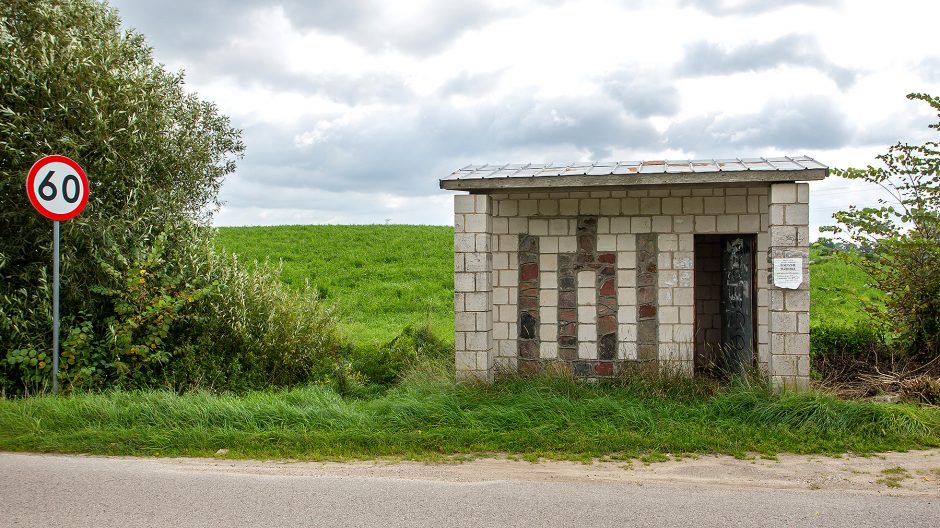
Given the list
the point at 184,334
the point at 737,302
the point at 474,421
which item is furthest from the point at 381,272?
the point at 474,421

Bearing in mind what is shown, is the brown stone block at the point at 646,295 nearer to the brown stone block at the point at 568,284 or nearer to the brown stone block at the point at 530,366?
the brown stone block at the point at 568,284

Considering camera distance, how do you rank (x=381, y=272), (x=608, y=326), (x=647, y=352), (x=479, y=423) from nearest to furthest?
1. (x=479, y=423)
2. (x=647, y=352)
3. (x=608, y=326)
4. (x=381, y=272)

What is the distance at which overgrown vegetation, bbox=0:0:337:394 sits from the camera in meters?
9.77

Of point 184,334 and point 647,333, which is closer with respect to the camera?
point 647,333

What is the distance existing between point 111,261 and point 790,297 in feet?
30.5

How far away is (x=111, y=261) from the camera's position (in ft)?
33.6

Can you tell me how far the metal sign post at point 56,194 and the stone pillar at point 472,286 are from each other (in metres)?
4.94

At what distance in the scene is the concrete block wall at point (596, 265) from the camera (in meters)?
9.55

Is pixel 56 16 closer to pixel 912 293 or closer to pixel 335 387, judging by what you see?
pixel 335 387

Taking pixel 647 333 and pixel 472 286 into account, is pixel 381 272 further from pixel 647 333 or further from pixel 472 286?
pixel 647 333

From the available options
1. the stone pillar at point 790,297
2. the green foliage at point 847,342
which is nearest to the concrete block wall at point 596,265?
the stone pillar at point 790,297

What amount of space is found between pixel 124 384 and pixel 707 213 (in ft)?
27.4

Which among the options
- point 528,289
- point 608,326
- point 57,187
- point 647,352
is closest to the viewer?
point 57,187

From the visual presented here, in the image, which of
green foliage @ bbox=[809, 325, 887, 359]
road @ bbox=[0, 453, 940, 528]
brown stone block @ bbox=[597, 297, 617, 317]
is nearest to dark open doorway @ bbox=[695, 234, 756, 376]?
brown stone block @ bbox=[597, 297, 617, 317]
